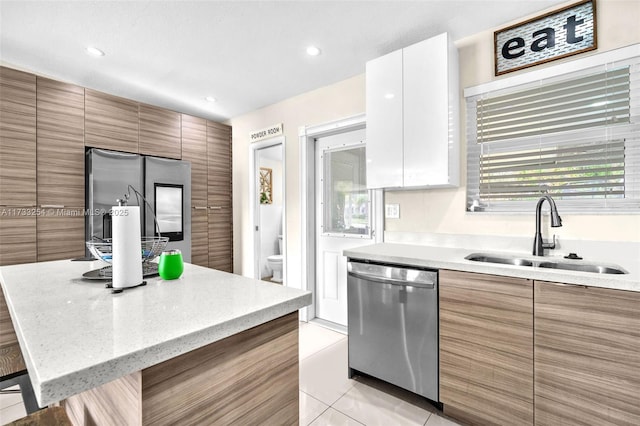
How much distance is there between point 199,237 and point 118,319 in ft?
9.95

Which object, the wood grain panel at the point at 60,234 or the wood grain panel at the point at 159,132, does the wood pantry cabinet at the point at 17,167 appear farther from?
the wood grain panel at the point at 159,132

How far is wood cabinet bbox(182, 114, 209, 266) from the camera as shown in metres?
3.56

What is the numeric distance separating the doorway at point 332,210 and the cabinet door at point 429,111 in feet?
2.52

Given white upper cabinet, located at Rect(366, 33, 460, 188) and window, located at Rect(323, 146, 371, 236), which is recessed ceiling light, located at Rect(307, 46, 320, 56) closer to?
white upper cabinet, located at Rect(366, 33, 460, 188)

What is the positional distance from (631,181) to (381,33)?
72.4 inches

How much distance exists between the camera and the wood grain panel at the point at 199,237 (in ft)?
11.7

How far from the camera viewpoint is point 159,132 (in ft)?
10.8

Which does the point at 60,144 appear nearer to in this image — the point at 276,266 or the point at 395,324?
the point at 276,266

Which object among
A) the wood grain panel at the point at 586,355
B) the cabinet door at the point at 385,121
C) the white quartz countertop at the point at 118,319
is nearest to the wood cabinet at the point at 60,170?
the white quartz countertop at the point at 118,319

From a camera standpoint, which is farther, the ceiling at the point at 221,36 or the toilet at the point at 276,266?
the toilet at the point at 276,266

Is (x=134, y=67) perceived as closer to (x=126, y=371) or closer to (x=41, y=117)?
(x=41, y=117)

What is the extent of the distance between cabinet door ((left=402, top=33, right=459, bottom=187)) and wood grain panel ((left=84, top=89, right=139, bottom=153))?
2728 millimetres

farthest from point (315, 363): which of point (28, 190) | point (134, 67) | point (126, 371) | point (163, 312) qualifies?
point (134, 67)

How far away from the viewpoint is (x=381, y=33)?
7.23 ft
